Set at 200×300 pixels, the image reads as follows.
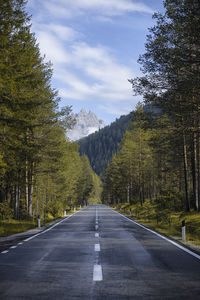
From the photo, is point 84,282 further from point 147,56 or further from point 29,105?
point 147,56

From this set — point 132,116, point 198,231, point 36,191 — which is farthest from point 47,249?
point 36,191

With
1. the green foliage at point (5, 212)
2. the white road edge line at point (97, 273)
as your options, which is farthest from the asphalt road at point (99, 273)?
the green foliage at point (5, 212)

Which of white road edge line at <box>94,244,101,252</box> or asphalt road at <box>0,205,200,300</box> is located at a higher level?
asphalt road at <box>0,205,200,300</box>

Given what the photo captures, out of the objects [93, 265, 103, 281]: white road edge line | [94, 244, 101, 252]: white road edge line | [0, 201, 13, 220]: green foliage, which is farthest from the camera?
[0, 201, 13, 220]: green foliage

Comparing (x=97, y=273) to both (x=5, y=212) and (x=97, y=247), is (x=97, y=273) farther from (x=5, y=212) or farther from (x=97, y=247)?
(x=5, y=212)

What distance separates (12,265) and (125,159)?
62.8 m

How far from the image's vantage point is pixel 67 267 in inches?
328

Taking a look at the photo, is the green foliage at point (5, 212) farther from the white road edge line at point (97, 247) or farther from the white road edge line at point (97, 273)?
the white road edge line at point (97, 273)

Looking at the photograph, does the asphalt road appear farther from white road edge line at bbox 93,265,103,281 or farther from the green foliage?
the green foliage

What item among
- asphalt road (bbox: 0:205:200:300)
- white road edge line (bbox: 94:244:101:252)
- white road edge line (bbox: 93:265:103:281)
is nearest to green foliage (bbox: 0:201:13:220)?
asphalt road (bbox: 0:205:200:300)

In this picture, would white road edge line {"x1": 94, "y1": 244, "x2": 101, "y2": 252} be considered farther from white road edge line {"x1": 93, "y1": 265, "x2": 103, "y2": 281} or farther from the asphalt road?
white road edge line {"x1": 93, "y1": 265, "x2": 103, "y2": 281}

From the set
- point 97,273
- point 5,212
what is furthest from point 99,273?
point 5,212

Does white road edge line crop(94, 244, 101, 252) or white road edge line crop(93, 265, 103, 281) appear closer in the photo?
white road edge line crop(93, 265, 103, 281)

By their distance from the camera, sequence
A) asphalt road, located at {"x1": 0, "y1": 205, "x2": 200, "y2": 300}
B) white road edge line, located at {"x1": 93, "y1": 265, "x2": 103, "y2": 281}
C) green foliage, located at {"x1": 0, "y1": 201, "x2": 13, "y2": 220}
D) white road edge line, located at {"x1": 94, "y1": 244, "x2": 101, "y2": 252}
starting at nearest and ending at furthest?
asphalt road, located at {"x1": 0, "y1": 205, "x2": 200, "y2": 300}, white road edge line, located at {"x1": 93, "y1": 265, "x2": 103, "y2": 281}, white road edge line, located at {"x1": 94, "y1": 244, "x2": 101, "y2": 252}, green foliage, located at {"x1": 0, "y1": 201, "x2": 13, "y2": 220}
